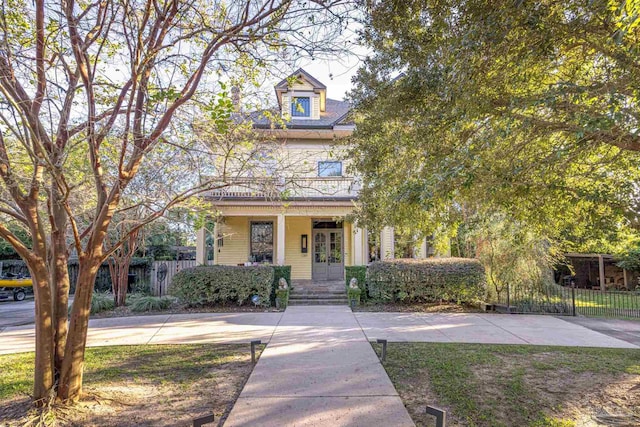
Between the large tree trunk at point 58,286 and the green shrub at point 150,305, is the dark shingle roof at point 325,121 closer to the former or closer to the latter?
the green shrub at point 150,305

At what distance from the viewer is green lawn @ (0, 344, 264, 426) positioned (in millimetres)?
3879

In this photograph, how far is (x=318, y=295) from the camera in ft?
38.6

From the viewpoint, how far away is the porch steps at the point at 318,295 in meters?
11.3

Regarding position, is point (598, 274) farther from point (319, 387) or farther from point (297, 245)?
point (319, 387)

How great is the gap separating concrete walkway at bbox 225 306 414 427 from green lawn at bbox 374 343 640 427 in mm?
297

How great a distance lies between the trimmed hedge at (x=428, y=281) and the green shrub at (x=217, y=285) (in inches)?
134

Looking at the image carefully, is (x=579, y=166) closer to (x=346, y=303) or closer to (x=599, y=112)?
(x=599, y=112)

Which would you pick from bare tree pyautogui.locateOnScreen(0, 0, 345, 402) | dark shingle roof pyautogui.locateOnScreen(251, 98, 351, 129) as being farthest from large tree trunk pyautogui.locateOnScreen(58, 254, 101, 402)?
dark shingle roof pyautogui.locateOnScreen(251, 98, 351, 129)

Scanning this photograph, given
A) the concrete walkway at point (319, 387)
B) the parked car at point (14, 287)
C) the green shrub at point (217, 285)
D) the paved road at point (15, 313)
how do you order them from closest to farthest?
the concrete walkway at point (319, 387) < the paved road at point (15, 313) < the green shrub at point (217, 285) < the parked car at point (14, 287)

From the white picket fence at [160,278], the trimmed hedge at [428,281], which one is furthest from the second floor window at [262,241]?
the trimmed hedge at [428,281]

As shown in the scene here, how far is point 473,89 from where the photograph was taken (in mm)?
4355

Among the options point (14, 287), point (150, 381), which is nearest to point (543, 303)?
point (150, 381)

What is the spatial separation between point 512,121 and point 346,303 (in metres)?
8.01

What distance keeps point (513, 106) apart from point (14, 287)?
1838cm
